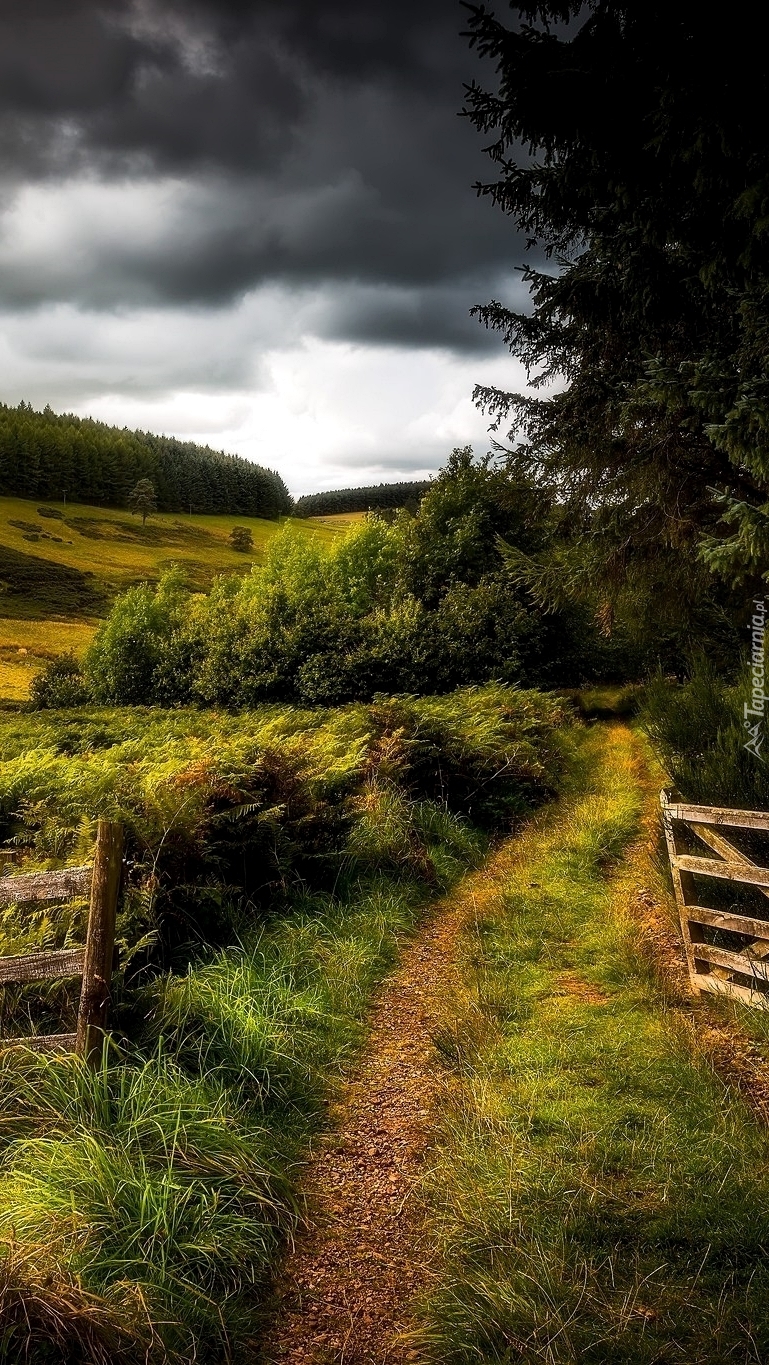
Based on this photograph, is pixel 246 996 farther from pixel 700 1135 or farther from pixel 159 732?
pixel 159 732

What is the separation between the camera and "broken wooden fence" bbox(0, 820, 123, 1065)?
3.97m

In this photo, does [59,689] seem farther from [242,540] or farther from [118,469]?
[118,469]

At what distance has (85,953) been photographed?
4027 mm

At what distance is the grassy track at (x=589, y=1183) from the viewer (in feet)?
9.13

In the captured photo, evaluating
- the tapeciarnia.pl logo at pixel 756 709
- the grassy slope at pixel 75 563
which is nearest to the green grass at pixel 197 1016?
the tapeciarnia.pl logo at pixel 756 709

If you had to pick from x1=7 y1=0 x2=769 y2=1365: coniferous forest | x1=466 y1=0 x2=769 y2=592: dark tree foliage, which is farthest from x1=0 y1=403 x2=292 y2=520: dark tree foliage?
x1=466 y1=0 x2=769 y2=592: dark tree foliage

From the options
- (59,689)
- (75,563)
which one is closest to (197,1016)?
(59,689)

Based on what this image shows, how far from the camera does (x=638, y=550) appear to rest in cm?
1027

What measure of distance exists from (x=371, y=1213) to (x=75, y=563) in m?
62.7

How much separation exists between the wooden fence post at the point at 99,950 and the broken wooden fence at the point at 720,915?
4.21 meters

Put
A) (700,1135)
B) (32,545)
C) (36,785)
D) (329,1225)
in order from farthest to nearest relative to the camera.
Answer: (32,545) → (36,785) → (700,1135) → (329,1225)

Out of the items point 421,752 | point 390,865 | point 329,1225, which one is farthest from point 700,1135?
point 421,752

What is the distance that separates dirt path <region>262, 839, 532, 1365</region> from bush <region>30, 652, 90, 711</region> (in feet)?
70.1

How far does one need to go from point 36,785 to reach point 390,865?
3860 millimetres
